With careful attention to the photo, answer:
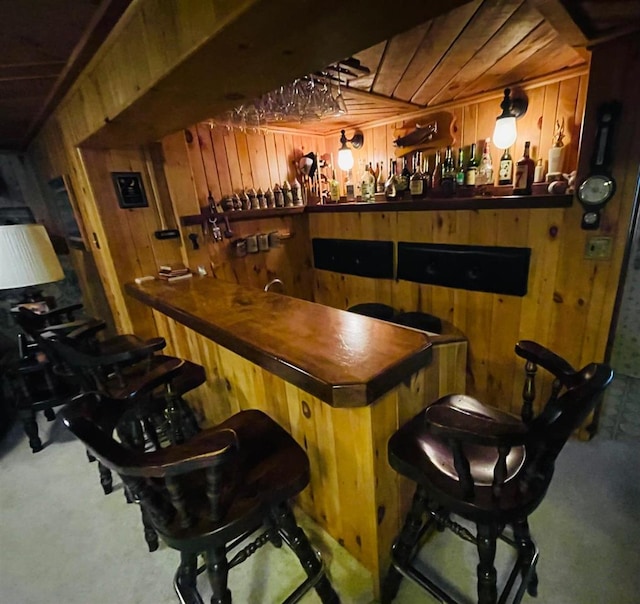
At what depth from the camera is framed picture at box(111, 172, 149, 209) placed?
2.09m

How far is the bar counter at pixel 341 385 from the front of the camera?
953 millimetres

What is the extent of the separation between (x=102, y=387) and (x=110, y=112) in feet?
3.95

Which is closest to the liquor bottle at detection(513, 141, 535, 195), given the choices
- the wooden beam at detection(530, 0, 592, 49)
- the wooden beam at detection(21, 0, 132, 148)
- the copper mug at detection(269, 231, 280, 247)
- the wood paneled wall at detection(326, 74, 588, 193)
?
the wood paneled wall at detection(326, 74, 588, 193)

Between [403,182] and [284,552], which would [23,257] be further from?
[403,182]

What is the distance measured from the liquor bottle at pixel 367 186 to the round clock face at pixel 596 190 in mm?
1416

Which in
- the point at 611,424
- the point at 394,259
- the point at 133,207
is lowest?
the point at 611,424

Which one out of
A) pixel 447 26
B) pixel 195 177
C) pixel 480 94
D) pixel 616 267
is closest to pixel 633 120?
pixel 616 267

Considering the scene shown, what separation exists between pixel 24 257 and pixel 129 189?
0.81 meters

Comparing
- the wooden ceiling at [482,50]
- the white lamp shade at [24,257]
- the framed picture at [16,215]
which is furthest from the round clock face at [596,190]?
the framed picture at [16,215]

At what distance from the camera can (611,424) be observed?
1878mm

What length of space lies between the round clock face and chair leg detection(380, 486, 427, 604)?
149 centimetres

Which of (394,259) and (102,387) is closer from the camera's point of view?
(102,387)

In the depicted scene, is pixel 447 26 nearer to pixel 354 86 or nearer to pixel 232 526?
pixel 354 86

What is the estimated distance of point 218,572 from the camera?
2.99 feet
